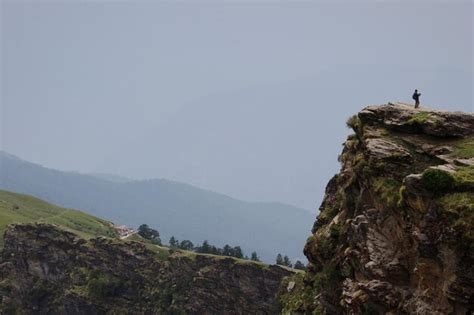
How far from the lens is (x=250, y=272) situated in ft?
447

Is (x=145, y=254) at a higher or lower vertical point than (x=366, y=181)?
lower

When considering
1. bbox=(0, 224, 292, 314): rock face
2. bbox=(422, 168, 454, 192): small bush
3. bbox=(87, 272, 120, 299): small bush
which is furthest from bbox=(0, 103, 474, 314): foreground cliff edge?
bbox=(87, 272, 120, 299): small bush

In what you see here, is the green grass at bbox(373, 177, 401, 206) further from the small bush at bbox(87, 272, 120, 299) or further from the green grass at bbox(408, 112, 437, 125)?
the small bush at bbox(87, 272, 120, 299)

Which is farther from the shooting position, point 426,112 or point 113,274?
point 113,274

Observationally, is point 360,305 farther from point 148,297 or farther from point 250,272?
point 148,297

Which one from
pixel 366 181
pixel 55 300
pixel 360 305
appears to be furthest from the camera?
pixel 55 300

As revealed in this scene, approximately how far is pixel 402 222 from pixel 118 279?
119 m

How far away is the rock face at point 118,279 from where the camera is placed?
136 m

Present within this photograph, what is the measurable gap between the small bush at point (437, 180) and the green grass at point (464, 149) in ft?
16.6

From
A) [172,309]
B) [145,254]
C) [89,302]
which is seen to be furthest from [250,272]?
[89,302]

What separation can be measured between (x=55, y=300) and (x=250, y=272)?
180 feet

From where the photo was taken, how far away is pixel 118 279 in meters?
148

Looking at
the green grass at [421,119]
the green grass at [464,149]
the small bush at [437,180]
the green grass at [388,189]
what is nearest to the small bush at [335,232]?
the green grass at [388,189]

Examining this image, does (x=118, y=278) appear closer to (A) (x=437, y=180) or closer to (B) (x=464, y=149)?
(B) (x=464, y=149)
